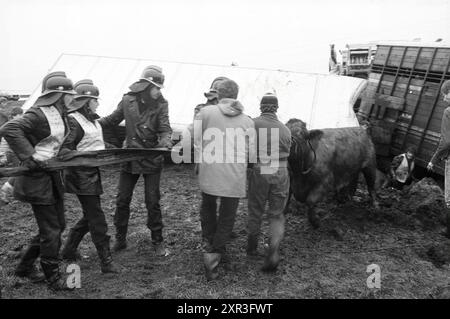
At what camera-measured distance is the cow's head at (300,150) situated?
5.57m

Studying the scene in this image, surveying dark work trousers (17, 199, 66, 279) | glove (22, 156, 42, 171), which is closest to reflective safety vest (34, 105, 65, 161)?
glove (22, 156, 42, 171)

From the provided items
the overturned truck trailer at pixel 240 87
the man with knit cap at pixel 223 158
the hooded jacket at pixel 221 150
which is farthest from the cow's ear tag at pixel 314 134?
the overturned truck trailer at pixel 240 87

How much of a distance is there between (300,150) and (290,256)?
1368 millimetres

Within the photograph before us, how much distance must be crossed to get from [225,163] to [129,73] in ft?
23.4

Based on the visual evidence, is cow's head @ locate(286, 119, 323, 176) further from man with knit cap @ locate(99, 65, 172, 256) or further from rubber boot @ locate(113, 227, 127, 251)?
rubber boot @ locate(113, 227, 127, 251)

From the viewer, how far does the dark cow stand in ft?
18.7

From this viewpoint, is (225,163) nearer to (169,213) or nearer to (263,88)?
(169,213)

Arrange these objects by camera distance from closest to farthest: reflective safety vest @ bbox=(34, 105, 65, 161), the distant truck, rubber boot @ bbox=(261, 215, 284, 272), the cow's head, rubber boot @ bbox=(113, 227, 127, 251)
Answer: reflective safety vest @ bbox=(34, 105, 65, 161), rubber boot @ bbox=(261, 215, 284, 272), rubber boot @ bbox=(113, 227, 127, 251), the cow's head, the distant truck

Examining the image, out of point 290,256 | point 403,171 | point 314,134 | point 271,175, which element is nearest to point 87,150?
point 271,175

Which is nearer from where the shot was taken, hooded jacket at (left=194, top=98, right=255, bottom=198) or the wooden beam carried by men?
the wooden beam carried by men

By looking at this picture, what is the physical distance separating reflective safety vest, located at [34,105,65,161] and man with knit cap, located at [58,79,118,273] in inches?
2.6

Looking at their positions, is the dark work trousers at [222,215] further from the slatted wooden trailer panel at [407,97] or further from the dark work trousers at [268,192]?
the slatted wooden trailer panel at [407,97]

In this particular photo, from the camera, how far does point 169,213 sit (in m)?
6.59

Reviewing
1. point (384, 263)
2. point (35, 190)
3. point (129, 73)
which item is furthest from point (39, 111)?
point (129, 73)
